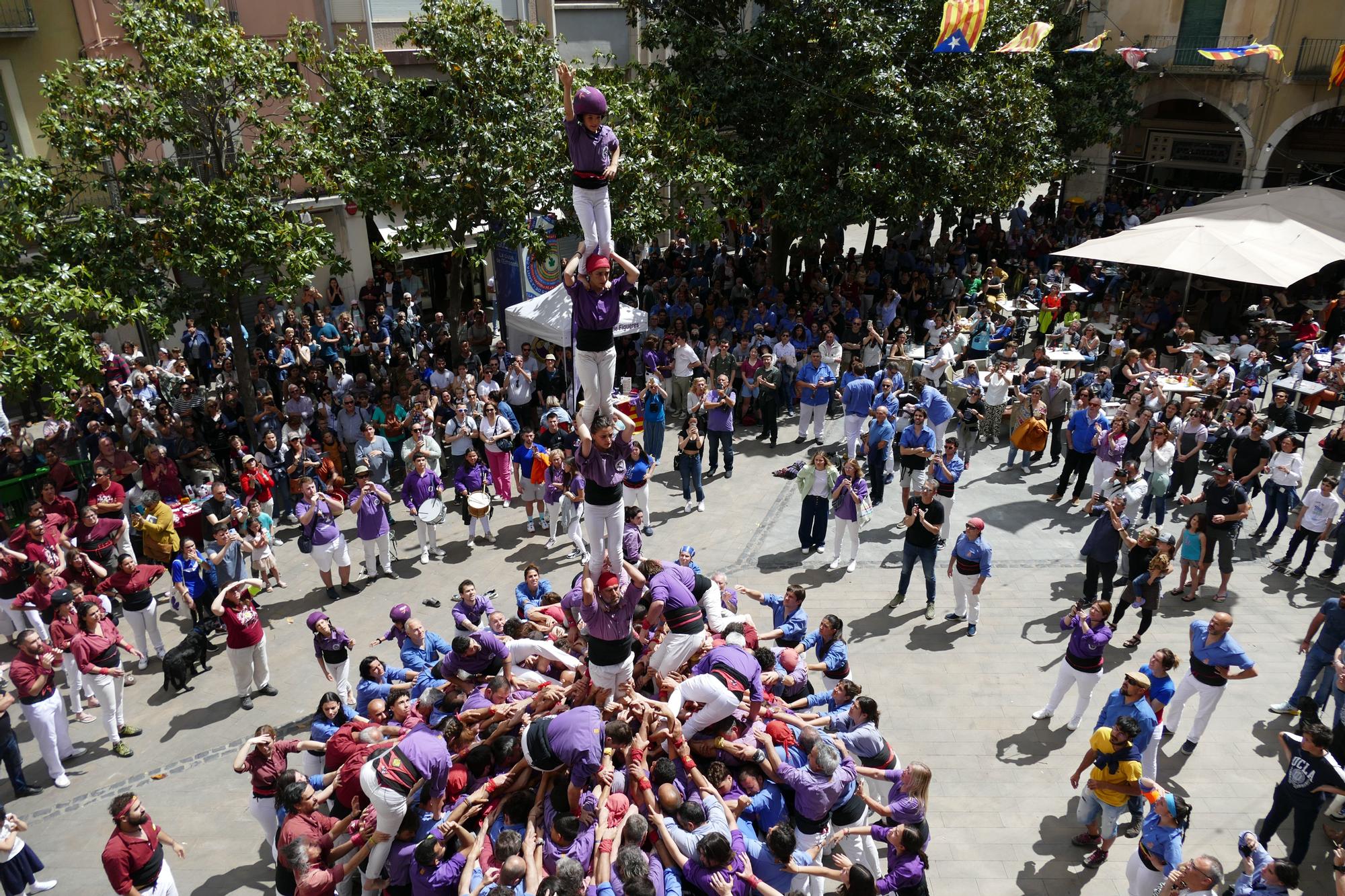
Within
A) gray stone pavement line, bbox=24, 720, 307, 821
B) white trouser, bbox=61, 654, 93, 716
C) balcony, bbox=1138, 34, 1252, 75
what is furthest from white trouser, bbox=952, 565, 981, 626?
balcony, bbox=1138, 34, 1252, 75

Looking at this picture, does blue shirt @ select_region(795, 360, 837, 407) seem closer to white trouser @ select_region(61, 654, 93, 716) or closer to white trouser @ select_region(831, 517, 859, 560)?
white trouser @ select_region(831, 517, 859, 560)

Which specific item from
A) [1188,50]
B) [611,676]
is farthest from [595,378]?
[1188,50]

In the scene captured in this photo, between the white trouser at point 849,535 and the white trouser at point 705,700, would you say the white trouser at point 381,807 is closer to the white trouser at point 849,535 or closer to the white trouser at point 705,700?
the white trouser at point 705,700

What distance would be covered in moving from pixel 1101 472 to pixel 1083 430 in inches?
25.9

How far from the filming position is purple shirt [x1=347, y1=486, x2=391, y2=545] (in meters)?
11.8

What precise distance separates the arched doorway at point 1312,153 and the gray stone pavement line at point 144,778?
29.8 metres

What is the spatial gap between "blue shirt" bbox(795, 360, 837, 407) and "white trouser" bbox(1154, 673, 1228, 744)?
764cm

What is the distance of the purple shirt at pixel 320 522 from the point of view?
1147cm

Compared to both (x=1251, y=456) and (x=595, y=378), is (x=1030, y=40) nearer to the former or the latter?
(x=1251, y=456)

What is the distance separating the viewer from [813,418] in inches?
633

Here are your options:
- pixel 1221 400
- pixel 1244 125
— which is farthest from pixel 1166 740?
pixel 1244 125

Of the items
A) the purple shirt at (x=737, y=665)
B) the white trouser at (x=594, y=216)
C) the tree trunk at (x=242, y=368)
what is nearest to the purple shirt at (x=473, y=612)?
the purple shirt at (x=737, y=665)

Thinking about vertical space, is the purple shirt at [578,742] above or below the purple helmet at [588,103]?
below

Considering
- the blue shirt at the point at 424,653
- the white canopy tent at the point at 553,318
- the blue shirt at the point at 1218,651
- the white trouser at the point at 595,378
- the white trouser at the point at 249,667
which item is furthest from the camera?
the white canopy tent at the point at 553,318
